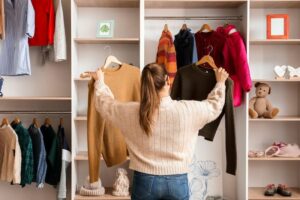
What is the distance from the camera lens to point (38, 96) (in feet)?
14.2

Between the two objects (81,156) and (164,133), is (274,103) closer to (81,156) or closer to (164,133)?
(81,156)

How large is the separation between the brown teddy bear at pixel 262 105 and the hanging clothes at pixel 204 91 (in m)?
1.22

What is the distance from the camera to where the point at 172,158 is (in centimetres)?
232

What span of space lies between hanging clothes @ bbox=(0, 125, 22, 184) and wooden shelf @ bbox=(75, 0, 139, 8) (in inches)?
52.9

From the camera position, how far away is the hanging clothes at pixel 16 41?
3.90 m

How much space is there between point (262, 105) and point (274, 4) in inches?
37.9

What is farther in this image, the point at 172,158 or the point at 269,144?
the point at 269,144

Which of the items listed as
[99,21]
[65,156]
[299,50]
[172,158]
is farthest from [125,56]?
[172,158]

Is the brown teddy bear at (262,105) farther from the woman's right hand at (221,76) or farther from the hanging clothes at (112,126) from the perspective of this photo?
the woman's right hand at (221,76)

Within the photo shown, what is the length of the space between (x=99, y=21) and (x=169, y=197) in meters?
2.41

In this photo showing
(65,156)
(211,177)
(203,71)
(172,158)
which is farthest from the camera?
(211,177)

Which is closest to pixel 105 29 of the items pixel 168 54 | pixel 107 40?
pixel 107 40

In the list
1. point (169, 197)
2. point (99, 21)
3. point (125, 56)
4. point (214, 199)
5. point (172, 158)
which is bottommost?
point (214, 199)

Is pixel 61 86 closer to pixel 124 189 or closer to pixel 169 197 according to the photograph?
pixel 124 189
